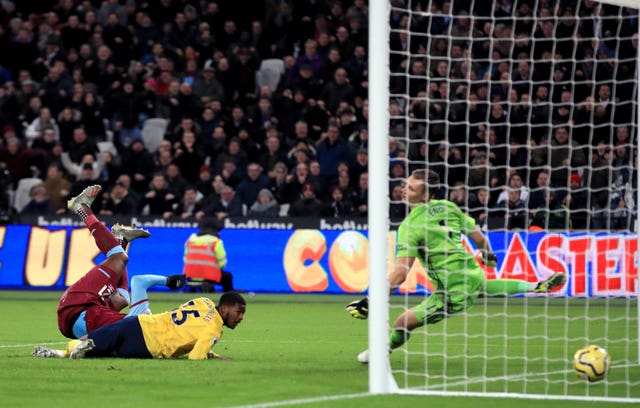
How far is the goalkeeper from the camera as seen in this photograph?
9.59 meters

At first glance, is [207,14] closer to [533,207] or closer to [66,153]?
[66,153]

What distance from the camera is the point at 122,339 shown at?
1013 cm

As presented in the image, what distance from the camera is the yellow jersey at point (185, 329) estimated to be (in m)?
9.91

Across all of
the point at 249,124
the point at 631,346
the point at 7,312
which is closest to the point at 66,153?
the point at 249,124

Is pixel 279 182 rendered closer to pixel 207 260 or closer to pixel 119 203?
pixel 207 260

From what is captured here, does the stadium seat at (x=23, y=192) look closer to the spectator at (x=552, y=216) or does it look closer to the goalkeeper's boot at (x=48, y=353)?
the spectator at (x=552, y=216)

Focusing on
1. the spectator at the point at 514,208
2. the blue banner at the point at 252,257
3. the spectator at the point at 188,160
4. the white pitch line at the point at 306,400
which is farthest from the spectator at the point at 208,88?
the white pitch line at the point at 306,400

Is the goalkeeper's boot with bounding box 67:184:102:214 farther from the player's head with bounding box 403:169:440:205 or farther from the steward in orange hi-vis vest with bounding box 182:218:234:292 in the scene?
the steward in orange hi-vis vest with bounding box 182:218:234:292

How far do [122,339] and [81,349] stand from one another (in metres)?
0.34

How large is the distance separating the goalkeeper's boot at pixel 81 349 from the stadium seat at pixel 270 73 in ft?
46.5

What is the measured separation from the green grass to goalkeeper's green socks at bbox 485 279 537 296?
0.43m

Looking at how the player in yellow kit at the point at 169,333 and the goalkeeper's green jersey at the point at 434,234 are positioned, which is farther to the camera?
the player in yellow kit at the point at 169,333

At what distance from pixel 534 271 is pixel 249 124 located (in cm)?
677

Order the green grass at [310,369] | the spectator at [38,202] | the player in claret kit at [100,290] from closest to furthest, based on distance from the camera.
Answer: the green grass at [310,369]
the player in claret kit at [100,290]
the spectator at [38,202]
